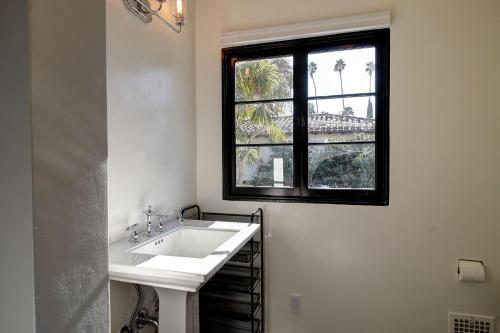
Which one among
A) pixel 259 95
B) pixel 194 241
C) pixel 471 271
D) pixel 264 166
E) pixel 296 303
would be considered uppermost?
pixel 259 95

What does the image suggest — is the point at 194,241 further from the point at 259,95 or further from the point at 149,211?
the point at 259,95

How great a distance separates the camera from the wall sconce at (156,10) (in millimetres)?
1475

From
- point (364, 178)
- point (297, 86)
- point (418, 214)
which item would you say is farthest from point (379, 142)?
point (297, 86)

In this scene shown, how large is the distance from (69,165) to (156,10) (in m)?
1.34

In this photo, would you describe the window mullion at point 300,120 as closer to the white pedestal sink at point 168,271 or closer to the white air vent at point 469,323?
the white pedestal sink at point 168,271

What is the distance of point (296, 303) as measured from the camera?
6.49 feet

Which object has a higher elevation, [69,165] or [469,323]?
[69,165]

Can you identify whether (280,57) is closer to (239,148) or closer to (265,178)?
(239,148)

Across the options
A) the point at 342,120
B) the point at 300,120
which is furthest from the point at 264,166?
the point at 342,120

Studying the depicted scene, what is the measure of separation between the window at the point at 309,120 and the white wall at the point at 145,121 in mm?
303

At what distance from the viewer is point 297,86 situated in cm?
197

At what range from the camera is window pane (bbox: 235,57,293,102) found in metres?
2.01

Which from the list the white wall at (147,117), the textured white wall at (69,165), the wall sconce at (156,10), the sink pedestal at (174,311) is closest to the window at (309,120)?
the white wall at (147,117)

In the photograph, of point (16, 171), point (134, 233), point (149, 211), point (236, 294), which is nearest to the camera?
point (16, 171)
